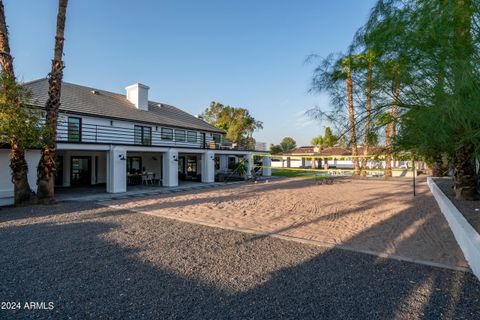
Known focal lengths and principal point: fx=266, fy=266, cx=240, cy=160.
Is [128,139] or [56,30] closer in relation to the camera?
[56,30]

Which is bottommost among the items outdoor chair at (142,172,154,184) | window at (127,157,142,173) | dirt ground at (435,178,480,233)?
dirt ground at (435,178,480,233)

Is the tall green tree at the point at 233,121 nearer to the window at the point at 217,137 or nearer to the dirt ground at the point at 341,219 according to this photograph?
the window at the point at 217,137

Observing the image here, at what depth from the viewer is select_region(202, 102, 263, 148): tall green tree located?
4603 cm

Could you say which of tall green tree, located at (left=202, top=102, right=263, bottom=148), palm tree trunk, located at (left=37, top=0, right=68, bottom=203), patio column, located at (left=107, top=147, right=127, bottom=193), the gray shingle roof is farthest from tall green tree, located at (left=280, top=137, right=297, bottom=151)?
palm tree trunk, located at (left=37, top=0, right=68, bottom=203)

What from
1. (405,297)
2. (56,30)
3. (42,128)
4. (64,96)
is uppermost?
(56,30)

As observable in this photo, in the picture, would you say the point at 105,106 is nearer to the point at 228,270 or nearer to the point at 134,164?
the point at 134,164

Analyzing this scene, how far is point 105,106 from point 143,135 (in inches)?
126

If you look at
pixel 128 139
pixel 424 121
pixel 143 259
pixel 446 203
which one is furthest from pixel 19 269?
pixel 128 139

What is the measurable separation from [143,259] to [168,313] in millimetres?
2035

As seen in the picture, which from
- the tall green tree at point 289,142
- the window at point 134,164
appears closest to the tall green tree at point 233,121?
the window at point 134,164

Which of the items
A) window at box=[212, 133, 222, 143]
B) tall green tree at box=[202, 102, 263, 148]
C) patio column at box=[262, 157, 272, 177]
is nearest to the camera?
window at box=[212, 133, 222, 143]

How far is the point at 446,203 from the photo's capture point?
8.55 metres

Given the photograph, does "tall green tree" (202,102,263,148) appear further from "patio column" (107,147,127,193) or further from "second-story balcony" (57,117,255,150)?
"patio column" (107,147,127,193)

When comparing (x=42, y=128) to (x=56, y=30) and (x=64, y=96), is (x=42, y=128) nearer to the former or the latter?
(x=56, y=30)
